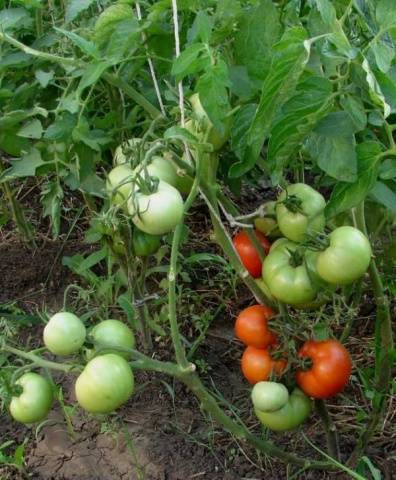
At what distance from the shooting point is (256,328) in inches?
53.1

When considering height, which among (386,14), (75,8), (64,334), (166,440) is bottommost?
(166,440)

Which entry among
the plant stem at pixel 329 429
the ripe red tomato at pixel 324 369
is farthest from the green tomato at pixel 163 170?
the plant stem at pixel 329 429

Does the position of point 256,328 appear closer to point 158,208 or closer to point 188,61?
point 158,208

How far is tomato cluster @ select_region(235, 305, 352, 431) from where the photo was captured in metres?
1.30

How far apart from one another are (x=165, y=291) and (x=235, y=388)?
1.16ft

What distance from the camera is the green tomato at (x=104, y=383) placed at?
3.89 feet

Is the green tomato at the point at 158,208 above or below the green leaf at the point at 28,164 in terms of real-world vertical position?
above

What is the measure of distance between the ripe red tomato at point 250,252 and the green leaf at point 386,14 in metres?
0.49

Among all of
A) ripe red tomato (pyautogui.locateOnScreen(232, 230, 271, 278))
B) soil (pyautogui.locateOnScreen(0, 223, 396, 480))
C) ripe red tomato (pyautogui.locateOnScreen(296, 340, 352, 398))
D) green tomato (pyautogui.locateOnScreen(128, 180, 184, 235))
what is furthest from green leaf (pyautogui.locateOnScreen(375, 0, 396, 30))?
soil (pyautogui.locateOnScreen(0, 223, 396, 480))

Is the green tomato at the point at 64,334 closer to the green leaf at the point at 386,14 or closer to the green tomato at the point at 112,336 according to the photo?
the green tomato at the point at 112,336

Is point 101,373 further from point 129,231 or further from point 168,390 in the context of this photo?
point 168,390

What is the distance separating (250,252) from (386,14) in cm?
51

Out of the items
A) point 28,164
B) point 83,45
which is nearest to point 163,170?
point 83,45

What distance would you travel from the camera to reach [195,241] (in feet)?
7.42
